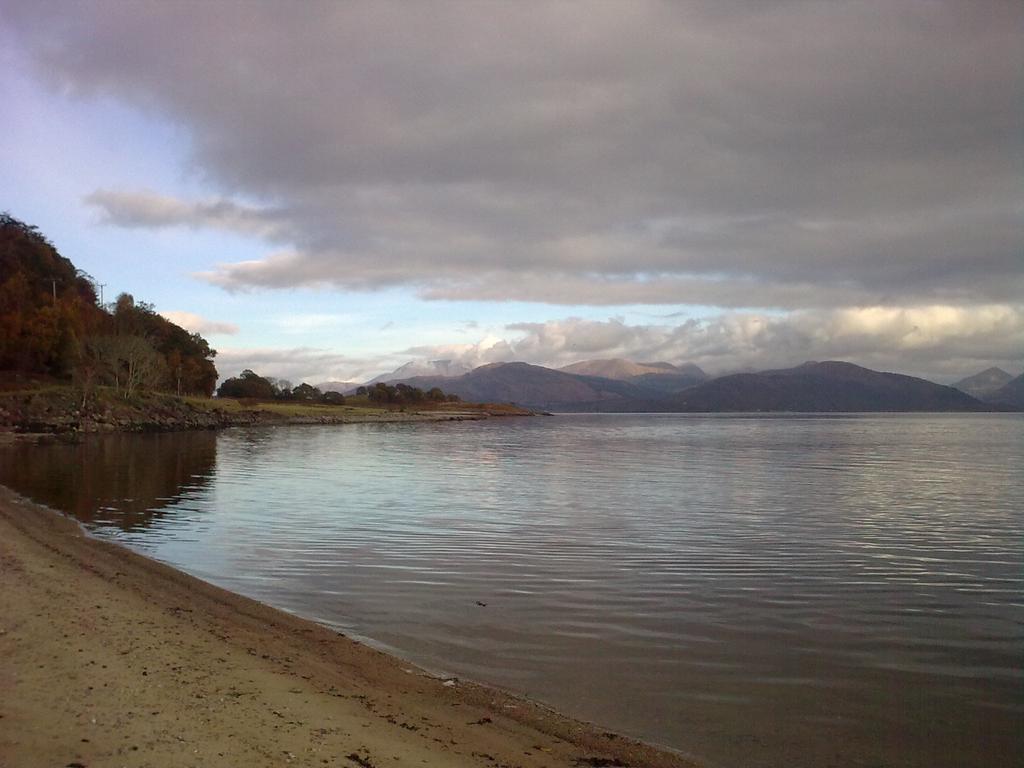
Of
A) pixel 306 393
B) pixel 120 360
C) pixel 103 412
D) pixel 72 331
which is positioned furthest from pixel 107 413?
pixel 306 393

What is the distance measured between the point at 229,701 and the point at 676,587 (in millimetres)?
8889

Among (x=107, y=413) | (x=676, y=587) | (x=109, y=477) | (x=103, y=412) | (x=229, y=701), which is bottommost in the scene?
(x=676, y=587)

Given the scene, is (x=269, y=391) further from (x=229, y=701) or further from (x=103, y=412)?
(x=229, y=701)

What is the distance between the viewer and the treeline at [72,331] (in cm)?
8769

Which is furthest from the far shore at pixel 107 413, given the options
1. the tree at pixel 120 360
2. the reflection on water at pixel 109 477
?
the reflection on water at pixel 109 477

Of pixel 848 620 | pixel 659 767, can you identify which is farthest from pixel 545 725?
pixel 848 620

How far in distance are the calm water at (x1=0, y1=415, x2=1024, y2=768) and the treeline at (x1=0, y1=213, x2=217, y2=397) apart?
202 feet

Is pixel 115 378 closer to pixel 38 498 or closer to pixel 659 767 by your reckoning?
pixel 38 498

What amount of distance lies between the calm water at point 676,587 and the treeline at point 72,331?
6166cm

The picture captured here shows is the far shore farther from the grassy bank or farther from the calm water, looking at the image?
the calm water

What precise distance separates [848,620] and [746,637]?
221cm

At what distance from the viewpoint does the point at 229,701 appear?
7.17 m

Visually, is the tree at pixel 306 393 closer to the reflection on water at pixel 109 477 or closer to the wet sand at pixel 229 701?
the reflection on water at pixel 109 477

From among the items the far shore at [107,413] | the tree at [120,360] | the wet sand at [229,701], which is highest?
the tree at [120,360]
